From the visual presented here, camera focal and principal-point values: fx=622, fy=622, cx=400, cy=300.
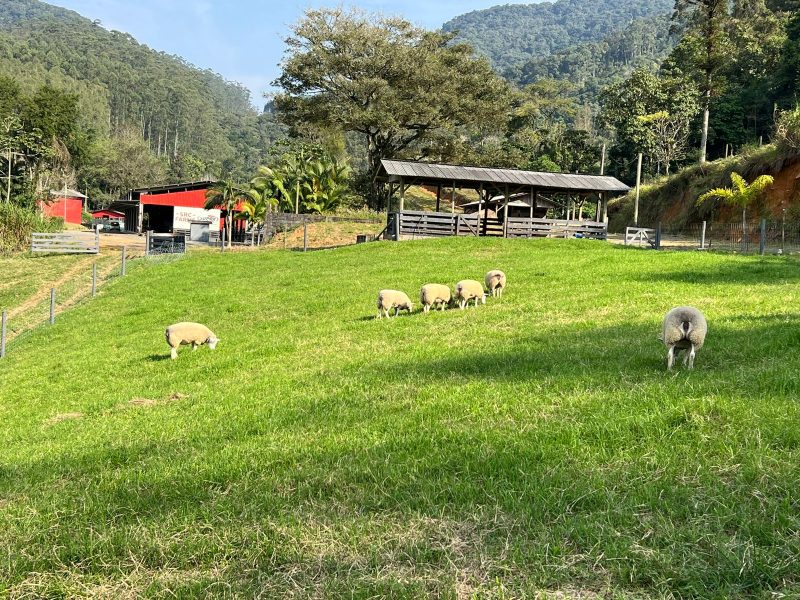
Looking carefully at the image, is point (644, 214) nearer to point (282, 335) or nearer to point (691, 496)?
point (282, 335)

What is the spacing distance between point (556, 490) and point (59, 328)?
16591 millimetres

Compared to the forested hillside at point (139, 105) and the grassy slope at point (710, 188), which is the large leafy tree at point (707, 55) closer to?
the grassy slope at point (710, 188)

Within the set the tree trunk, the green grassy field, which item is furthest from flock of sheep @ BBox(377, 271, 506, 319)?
the tree trunk

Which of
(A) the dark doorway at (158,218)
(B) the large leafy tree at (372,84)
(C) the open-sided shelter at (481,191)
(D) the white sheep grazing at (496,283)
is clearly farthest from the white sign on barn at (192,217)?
(D) the white sheep grazing at (496,283)

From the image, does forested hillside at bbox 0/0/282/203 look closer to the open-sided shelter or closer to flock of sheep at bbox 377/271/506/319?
the open-sided shelter

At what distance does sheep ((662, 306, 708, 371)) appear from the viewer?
6680 mm

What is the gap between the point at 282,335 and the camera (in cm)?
1250

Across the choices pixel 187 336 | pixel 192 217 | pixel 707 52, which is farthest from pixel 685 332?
pixel 192 217

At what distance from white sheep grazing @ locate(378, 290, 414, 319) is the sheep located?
693cm

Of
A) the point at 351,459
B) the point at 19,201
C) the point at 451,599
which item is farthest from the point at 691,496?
the point at 19,201

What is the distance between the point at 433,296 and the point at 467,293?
2.46ft

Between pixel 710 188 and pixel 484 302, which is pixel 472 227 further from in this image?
pixel 484 302

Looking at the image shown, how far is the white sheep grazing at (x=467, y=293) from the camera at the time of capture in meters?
13.5

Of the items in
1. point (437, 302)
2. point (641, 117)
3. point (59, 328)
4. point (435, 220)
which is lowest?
point (59, 328)
